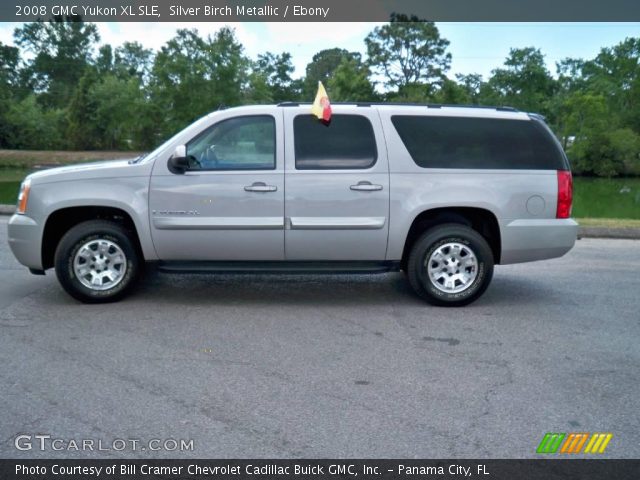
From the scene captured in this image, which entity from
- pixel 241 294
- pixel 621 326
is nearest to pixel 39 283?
pixel 241 294

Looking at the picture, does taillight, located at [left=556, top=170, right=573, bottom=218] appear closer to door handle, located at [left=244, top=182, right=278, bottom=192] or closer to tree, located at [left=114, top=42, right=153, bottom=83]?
door handle, located at [left=244, top=182, right=278, bottom=192]

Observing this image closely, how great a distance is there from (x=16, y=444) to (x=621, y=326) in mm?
5014

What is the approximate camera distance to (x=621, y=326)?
20.2 ft

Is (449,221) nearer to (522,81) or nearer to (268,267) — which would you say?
(268,267)

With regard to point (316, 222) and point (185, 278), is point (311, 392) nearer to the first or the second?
point (316, 222)

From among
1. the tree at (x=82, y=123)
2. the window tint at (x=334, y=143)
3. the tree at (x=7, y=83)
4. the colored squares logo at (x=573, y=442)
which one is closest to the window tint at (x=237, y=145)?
the window tint at (x=334, y=143)

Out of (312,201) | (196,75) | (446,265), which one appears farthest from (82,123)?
(446,265)

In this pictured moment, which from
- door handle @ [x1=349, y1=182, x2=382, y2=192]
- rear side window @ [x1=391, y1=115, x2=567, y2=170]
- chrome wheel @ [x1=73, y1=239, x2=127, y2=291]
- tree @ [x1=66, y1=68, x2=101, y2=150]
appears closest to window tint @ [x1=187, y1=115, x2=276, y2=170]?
door handle @ [x1=349, y1=182, x2=382, y2=192]

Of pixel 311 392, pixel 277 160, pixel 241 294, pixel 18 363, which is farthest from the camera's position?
pixel 241 294

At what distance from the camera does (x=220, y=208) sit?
6.52 meters

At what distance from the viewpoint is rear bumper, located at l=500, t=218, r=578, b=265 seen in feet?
22.2

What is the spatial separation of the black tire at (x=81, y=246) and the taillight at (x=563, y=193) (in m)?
4.21

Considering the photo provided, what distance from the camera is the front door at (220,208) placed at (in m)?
6.50

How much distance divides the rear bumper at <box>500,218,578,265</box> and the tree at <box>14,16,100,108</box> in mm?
86512
